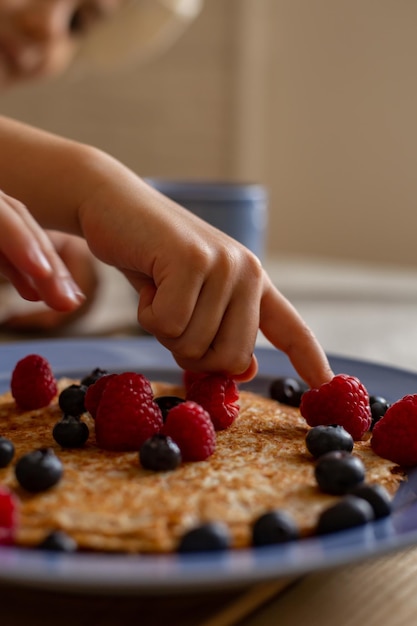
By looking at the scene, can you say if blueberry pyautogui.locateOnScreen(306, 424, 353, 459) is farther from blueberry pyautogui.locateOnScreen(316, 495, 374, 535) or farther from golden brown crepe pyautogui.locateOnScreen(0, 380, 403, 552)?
blueberry pyautogui.locateOnScreen(316, 495, 374, 535)

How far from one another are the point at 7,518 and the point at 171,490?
139 millimetres

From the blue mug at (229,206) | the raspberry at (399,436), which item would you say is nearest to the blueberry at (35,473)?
the raspberry at (399,436)

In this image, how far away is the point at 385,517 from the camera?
61 cm

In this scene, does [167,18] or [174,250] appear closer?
[174,250]

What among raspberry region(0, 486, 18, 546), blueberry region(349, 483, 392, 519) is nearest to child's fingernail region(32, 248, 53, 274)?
raspberry region(0, 486, 18, 546)

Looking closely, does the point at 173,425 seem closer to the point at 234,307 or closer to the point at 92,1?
the point at 234,307

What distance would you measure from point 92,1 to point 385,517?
2344mm

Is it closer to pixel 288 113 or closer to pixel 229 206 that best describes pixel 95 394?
pixel 229 206

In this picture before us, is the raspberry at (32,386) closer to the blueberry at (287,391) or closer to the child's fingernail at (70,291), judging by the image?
the child's fingernail at (70,291)

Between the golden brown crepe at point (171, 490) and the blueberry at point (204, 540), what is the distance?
14 millimetres

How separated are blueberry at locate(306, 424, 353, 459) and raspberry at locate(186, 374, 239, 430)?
115mm

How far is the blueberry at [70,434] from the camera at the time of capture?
2.43 ft

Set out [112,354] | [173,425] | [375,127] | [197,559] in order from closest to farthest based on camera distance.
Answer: [197,559], [173,425], [112,354], [375,127]

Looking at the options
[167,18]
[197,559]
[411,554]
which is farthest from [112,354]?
[167,18]
